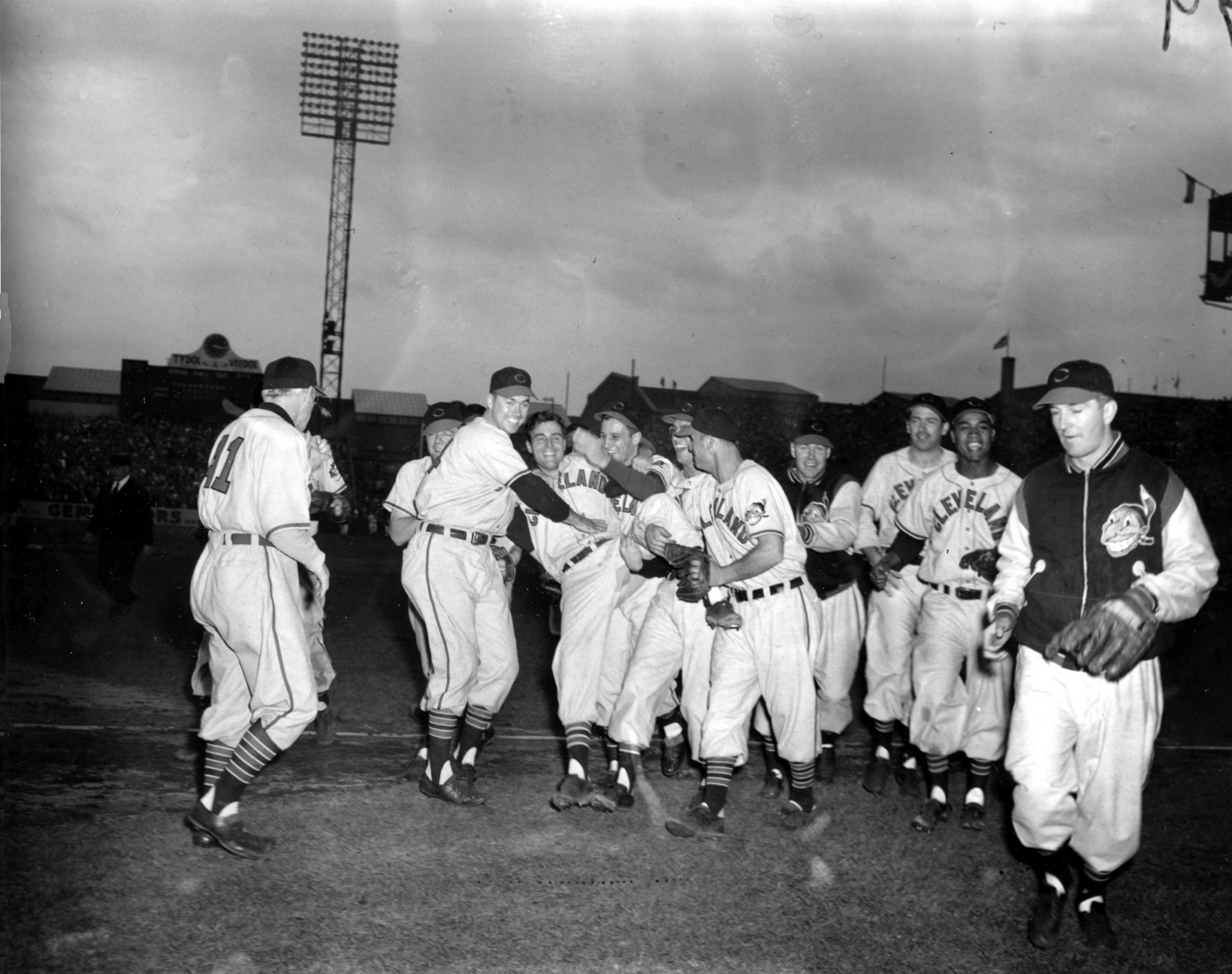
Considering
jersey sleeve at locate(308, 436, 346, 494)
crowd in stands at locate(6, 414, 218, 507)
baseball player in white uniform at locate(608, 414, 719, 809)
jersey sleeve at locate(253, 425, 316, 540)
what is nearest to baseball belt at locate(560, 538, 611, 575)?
baseball player in white uniform at locate(608, 414, 719, 809)

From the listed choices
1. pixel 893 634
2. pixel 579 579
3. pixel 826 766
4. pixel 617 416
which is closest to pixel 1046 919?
pixel 826 766

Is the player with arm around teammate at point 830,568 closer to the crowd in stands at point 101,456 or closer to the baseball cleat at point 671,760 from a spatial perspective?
the baseball cleat at point 671,760

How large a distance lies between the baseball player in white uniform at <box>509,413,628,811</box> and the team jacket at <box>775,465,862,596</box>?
1.18 m

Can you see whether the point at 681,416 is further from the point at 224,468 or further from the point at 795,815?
the point at 224,468

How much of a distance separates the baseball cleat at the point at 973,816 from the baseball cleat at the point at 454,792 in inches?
Answer: 102

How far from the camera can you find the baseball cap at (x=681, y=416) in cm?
693

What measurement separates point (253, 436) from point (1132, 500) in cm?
382

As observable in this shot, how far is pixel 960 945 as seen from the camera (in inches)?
164

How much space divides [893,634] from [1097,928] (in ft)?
9.13

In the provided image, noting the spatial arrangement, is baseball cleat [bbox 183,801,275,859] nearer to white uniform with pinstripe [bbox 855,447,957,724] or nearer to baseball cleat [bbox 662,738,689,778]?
baseball cleat [bbox 662,738,689,778]

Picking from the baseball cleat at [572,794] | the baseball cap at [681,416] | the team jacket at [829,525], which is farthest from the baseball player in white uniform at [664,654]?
the team jacket at [829,525]

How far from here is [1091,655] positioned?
161 inches

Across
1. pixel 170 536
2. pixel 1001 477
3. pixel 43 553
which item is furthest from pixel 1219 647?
pixel 170 536

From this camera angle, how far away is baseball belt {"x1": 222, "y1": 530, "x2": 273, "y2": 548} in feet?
16.4
